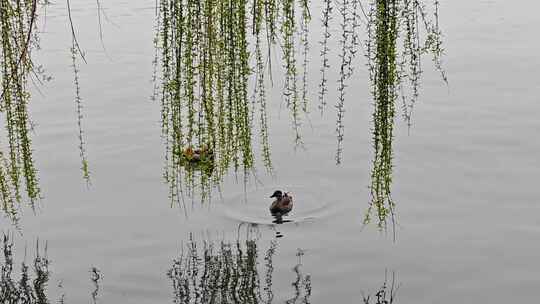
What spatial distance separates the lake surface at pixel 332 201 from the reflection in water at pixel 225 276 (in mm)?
84

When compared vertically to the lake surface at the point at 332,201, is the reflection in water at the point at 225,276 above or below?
below

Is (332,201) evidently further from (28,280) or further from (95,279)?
(28,280)

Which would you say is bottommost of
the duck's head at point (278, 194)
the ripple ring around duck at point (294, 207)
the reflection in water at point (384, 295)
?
the reflection in water at point (384, 295)

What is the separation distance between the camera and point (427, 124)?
13578mm

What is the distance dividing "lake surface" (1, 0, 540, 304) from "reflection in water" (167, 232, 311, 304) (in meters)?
0.08

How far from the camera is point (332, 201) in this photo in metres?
10.7

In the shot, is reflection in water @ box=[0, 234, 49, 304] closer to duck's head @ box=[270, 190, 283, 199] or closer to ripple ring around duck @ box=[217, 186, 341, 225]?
ripple ring around duck @ box=[217, 186, 341, 225]

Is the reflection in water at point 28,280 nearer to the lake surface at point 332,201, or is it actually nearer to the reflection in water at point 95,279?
the reflection in water at point 95,279

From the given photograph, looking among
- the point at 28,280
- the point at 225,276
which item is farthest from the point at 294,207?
the point at 28,280

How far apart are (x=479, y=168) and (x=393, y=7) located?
9.02 m

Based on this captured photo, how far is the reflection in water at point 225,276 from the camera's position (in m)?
8.04

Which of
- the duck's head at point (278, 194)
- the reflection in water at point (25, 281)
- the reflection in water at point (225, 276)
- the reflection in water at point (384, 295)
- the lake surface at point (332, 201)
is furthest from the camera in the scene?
the duck's head at point (278, 194)

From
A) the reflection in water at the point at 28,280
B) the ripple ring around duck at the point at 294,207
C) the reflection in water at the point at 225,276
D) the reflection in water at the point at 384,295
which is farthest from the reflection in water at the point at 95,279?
the reflection in water at the point at 384,295

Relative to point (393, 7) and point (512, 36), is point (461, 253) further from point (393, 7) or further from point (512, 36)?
point (512, 36)
